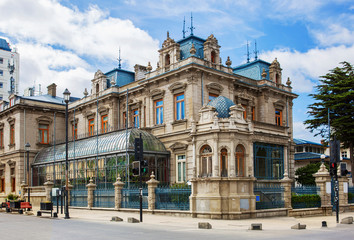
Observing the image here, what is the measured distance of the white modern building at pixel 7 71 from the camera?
10031cm

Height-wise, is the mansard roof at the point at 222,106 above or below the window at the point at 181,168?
above

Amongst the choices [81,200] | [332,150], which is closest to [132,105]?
[81,200]

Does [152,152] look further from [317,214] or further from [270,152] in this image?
[317,214]

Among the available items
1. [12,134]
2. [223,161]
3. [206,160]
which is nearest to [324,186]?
[223,161]

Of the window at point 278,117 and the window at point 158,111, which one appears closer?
the window at point 158,111

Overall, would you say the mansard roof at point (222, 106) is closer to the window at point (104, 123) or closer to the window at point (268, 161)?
the window at point (268, 161)

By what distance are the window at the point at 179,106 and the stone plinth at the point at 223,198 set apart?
11231 mm

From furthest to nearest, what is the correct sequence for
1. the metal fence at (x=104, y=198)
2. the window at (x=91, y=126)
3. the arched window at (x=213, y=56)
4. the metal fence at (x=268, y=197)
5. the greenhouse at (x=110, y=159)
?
the window at (x=91, y=126), the arched window at (x=213, y=56), the greenhouse at (x=110, y=159), the metal fence at (x=104, y=198), the metal fence at (x=268, y=197)

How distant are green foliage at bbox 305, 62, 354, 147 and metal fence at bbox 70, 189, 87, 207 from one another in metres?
23.4

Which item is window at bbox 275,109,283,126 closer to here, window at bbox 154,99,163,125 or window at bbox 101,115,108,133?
window at bbox 154,99,163,125

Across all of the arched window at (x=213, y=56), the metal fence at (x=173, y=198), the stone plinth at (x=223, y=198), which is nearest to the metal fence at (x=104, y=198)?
the metal fence at (x=173, y=198)

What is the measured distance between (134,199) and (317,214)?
38.7ft

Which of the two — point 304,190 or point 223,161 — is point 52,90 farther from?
point 304,190

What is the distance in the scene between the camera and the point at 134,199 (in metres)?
27.9
